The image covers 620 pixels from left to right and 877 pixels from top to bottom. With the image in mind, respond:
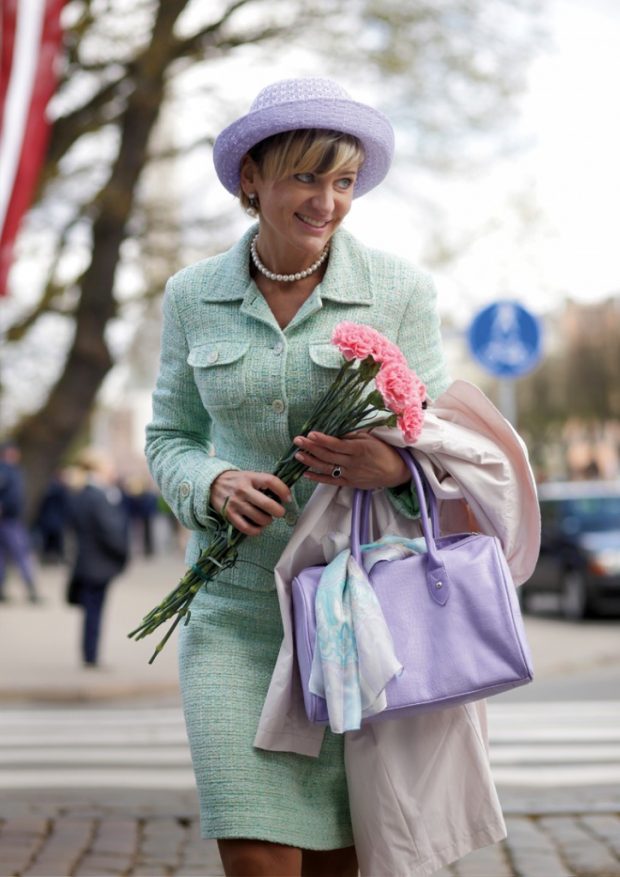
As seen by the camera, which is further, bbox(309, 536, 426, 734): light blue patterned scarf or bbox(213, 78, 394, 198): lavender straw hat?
bbox(213, 78, 394, 198): lavender straw hat

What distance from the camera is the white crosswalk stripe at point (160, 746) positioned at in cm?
800

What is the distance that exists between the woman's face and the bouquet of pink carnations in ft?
0.87

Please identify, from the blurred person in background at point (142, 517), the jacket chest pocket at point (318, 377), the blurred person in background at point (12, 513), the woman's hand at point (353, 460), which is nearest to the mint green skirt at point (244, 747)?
the woman's hand at point (353, 460)

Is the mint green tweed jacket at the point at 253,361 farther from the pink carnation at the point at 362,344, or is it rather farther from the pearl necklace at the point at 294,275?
the pink carnation at the point at 362,344

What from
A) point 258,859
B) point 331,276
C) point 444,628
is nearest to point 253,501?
point 444,628

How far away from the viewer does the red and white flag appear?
41.4 feet

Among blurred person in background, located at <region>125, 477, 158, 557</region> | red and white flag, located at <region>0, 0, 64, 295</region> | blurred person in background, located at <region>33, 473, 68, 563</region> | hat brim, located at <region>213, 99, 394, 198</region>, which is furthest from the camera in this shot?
blurred person in background, located at <region>125, 477, 158, 557</region>

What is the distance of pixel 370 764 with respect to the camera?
3361 mm

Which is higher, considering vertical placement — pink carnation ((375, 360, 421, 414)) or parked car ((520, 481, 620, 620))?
pink carnation ((375, 360, 421, 414))

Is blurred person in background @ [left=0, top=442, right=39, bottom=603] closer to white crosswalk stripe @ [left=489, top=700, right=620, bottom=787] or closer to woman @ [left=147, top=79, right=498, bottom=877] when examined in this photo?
white crosswalk stripe @ [left=489, top=700, right=620, bottom=787]

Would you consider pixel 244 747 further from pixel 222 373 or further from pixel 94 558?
pixel 94 558

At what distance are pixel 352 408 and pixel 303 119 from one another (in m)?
0.60

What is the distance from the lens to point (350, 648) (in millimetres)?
3174

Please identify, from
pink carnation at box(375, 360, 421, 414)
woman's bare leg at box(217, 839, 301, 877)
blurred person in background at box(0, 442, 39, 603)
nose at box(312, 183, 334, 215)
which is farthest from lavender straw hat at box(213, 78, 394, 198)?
blurred person in background at box(0, 442, 39, 603)
